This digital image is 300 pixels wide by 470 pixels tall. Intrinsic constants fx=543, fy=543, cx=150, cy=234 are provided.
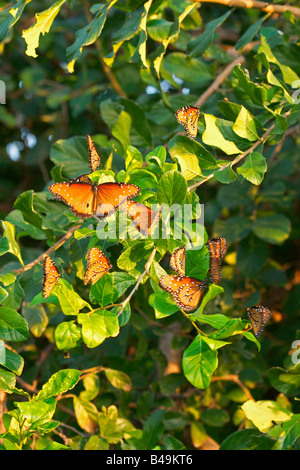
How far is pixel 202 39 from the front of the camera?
1.14 metres

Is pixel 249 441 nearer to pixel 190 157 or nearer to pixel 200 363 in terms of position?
pixel 200 363

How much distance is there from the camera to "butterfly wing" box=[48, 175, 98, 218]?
78 cm

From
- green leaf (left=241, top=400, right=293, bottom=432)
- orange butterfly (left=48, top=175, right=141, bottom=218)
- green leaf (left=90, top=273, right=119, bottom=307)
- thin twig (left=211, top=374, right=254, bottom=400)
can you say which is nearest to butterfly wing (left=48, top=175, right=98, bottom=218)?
orange butterfly (left=48, top=175, right=141, bottom=218)

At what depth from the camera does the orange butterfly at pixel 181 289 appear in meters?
0.73

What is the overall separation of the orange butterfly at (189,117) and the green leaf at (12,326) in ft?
1.22

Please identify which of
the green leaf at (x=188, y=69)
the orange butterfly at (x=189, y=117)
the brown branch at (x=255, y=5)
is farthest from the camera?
the green leaf at (x=188, y=69)

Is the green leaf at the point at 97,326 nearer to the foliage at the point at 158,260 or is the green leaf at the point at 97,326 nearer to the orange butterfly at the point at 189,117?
the foliage at the point at 158,260

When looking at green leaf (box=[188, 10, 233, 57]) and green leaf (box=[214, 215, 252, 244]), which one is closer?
green leaf (box=[188, 10, 233, 57])

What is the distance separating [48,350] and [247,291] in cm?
62

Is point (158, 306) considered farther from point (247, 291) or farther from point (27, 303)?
point (247, 291)

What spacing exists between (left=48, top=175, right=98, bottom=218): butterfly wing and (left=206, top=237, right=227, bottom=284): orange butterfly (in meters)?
0.18

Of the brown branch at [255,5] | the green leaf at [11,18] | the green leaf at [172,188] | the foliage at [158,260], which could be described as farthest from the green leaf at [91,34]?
the green leaf at [172,188]

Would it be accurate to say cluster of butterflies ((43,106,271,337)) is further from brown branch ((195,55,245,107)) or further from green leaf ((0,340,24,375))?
brown branch ((195,55,245,107))

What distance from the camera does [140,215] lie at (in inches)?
29.1
